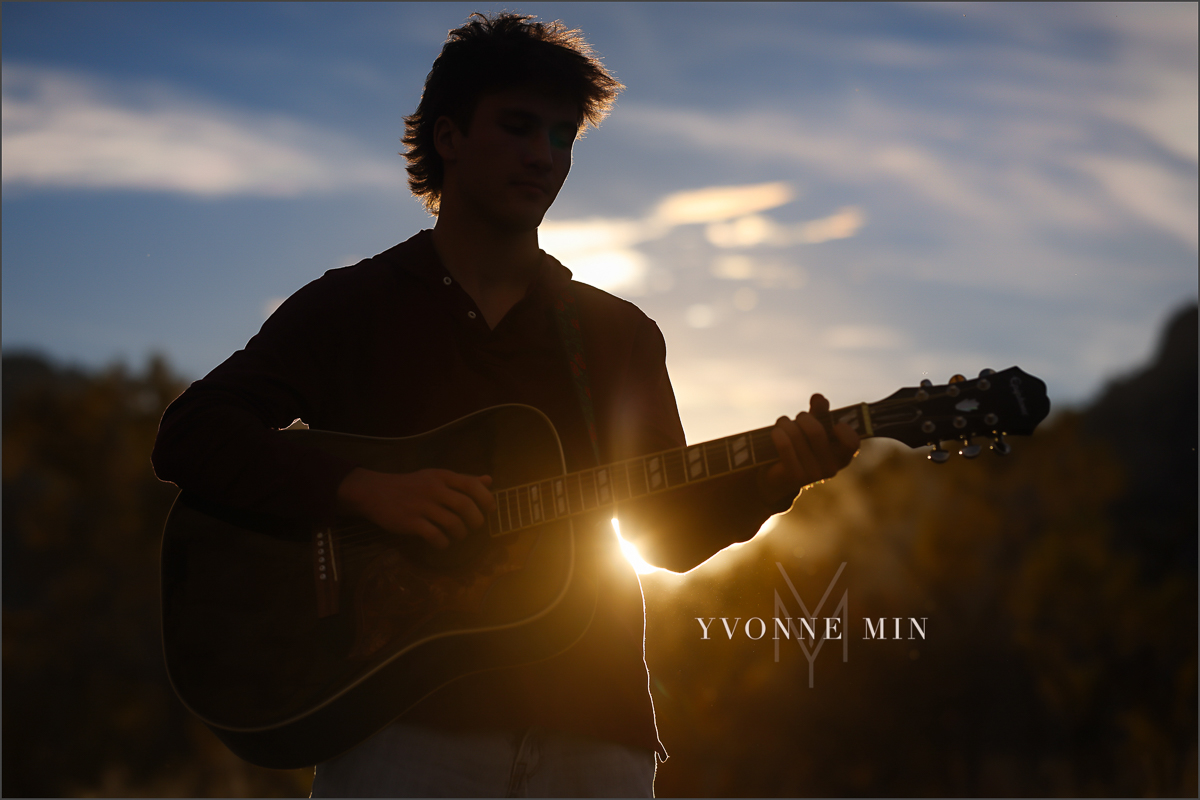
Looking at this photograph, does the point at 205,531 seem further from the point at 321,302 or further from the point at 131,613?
the point at 131,613

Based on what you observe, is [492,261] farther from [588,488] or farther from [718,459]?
[718,459]

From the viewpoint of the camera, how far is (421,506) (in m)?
2.18

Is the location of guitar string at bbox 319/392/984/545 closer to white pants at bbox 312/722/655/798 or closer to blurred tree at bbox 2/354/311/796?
white pants at bbox 312/722/655/798

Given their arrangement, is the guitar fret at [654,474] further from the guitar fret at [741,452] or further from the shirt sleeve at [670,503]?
the guitar fret at [741,452]

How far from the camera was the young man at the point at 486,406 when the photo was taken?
2.18 metres

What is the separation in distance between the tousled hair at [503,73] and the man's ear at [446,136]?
0.02 meters

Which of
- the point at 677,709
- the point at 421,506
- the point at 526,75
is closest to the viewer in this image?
the point at 421,506

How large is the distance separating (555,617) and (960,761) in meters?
17.7

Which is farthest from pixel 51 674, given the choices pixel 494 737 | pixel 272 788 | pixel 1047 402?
pixel 1047 402

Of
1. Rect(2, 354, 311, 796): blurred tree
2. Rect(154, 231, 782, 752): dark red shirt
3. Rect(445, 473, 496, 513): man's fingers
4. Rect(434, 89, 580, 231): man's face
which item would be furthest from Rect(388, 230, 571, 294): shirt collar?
Rect(2, 354, 311, 796): blurred tree

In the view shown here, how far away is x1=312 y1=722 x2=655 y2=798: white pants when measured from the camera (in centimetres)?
215

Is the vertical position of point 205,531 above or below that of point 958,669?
above

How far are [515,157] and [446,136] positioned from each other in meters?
0.43

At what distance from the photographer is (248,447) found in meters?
2.25
